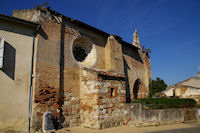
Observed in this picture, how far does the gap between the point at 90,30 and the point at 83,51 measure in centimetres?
134

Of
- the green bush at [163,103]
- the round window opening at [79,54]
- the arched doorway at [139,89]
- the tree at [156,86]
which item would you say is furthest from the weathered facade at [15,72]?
the tree at [156,86]

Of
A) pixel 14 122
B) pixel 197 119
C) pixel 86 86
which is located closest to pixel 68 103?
pixel 86 86

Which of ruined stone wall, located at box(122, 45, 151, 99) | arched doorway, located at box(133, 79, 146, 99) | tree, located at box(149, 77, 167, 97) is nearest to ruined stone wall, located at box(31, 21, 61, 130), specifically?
ruined stone wall, located at box(122, 45, 151, 99)

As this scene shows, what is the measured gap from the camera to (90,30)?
9.75m

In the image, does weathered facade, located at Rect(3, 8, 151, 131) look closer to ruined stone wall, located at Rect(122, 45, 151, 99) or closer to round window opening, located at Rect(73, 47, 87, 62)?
round window opening, located at Rect(73, 47, 87, 62)

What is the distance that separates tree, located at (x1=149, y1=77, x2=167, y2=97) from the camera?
15125 mm

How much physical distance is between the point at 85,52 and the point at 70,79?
8.22 feet

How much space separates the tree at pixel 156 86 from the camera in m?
15.1

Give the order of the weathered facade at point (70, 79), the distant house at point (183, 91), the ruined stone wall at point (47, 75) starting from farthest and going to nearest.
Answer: the distant house at point (183, 91)
the weathered facade at point (70, 79)
the ruined stone wall at point (47, 75)

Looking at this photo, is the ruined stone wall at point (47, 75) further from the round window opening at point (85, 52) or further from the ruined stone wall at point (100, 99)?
the round window opening at point (85, 52)

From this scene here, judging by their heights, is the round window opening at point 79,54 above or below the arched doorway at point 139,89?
above

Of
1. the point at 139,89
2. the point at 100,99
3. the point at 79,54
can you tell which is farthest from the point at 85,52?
the point at 139,89

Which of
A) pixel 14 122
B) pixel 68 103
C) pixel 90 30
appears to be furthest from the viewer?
pixel 90 30

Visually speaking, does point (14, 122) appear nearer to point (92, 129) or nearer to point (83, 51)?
point (92, 129)
